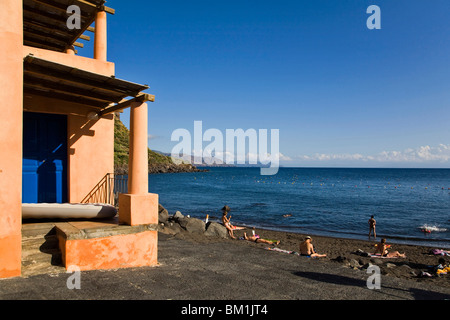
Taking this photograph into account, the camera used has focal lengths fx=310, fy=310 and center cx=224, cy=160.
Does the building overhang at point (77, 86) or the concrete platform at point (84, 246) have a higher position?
the building overhang at point (77, 86)

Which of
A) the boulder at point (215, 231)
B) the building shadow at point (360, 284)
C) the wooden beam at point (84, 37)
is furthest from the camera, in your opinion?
the boulder at point (215, 231)

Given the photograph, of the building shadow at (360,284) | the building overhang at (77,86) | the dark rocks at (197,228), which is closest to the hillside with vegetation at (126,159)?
the dark rocks at (197,228)

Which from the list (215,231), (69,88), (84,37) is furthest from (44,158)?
(215,231)

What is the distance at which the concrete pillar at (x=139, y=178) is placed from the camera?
702 centimetres

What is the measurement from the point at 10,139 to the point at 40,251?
7.75 feet

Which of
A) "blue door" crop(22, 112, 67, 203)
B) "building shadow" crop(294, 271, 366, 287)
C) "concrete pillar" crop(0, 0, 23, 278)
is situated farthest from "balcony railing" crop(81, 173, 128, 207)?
"building shadow" crop(294, 271, 366, 287)

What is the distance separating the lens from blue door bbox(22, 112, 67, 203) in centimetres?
830

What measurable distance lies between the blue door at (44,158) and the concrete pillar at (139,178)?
8.88 feet

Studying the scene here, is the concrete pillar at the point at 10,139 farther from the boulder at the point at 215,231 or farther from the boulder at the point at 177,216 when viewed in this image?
the boulder at the point at 177,216

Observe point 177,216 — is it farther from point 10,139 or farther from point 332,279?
point 10,139

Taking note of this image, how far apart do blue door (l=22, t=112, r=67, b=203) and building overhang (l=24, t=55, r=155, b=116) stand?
0.79m

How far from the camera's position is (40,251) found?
20.4 ft

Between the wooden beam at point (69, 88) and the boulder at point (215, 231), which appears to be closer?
the wooden beam at point (69, 88)
